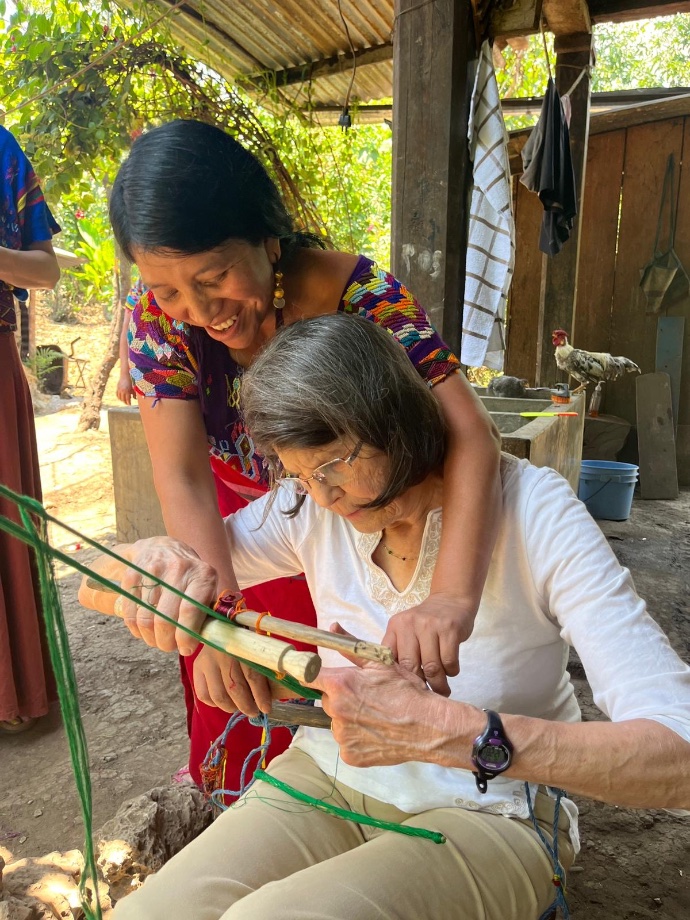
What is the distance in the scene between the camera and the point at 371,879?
1185 millimetres

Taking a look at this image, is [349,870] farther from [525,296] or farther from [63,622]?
[525,296]

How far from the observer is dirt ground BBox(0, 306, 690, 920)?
196 centimetres

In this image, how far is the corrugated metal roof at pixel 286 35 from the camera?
13.4 feet

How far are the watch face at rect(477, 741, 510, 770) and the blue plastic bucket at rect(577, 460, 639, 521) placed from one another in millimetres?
4398

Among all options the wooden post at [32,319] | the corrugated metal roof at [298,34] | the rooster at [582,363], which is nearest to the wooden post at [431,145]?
the corrugated metal roof at [298,34]

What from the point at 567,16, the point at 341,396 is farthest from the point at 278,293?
the point at 567,16

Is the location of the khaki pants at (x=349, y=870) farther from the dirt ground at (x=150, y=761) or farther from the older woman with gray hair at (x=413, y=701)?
the dirt ground at (x=150, y=761)

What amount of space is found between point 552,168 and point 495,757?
388 centimetres

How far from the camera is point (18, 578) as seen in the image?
8.75ft

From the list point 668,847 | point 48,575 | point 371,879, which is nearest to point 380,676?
point 371,879

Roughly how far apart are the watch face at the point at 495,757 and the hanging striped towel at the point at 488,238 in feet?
7.61

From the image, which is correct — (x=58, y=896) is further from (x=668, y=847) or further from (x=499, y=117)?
(x=499, y=117)

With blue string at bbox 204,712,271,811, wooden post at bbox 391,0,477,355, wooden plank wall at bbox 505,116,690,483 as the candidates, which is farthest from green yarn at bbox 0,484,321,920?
wooden plank wall at bbox 505,116,690,483

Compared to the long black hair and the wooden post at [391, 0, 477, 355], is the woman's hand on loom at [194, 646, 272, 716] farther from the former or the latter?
the wooden post at [391, 0, 477, 355]
